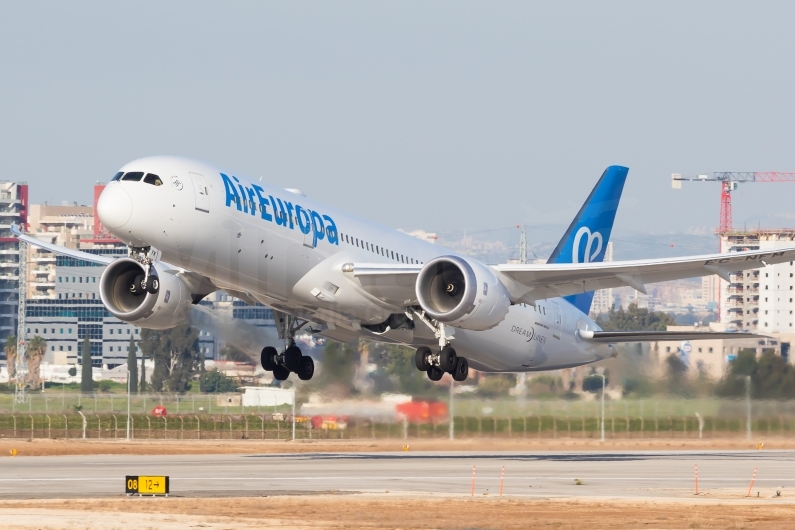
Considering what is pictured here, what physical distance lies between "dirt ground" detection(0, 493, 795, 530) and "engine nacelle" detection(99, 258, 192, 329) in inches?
377

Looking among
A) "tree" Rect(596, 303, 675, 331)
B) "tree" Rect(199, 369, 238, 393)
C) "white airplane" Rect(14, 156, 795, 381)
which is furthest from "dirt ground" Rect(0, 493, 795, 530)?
"tree" Rect(596, 303, 675, 331)

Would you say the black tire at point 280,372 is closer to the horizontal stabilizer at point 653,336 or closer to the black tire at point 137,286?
the black tire at point 137,286

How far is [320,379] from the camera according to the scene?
155 ft

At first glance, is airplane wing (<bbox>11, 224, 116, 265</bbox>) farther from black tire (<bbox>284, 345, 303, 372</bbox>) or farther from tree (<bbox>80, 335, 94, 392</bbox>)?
tree (<bbox>80, 335, 94, 392</bbox>)

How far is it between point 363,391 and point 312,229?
44.0 ft

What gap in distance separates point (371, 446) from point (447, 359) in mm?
16897

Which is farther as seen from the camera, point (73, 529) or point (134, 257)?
point (134, 257)

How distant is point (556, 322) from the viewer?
43.9 metres

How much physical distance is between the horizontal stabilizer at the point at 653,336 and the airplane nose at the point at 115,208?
1819 cm

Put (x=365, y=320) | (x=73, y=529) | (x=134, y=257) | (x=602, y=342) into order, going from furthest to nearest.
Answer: (x=602, y=342), (x=365, y=320), (x=134, y=257), (x=73, y=529)

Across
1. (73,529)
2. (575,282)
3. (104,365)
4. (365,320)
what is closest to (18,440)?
(365,320)

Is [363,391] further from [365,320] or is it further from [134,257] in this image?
[134,257]

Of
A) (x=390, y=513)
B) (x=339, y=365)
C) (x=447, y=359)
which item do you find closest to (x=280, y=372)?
(x=339, y=365)

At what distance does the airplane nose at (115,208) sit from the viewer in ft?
102
